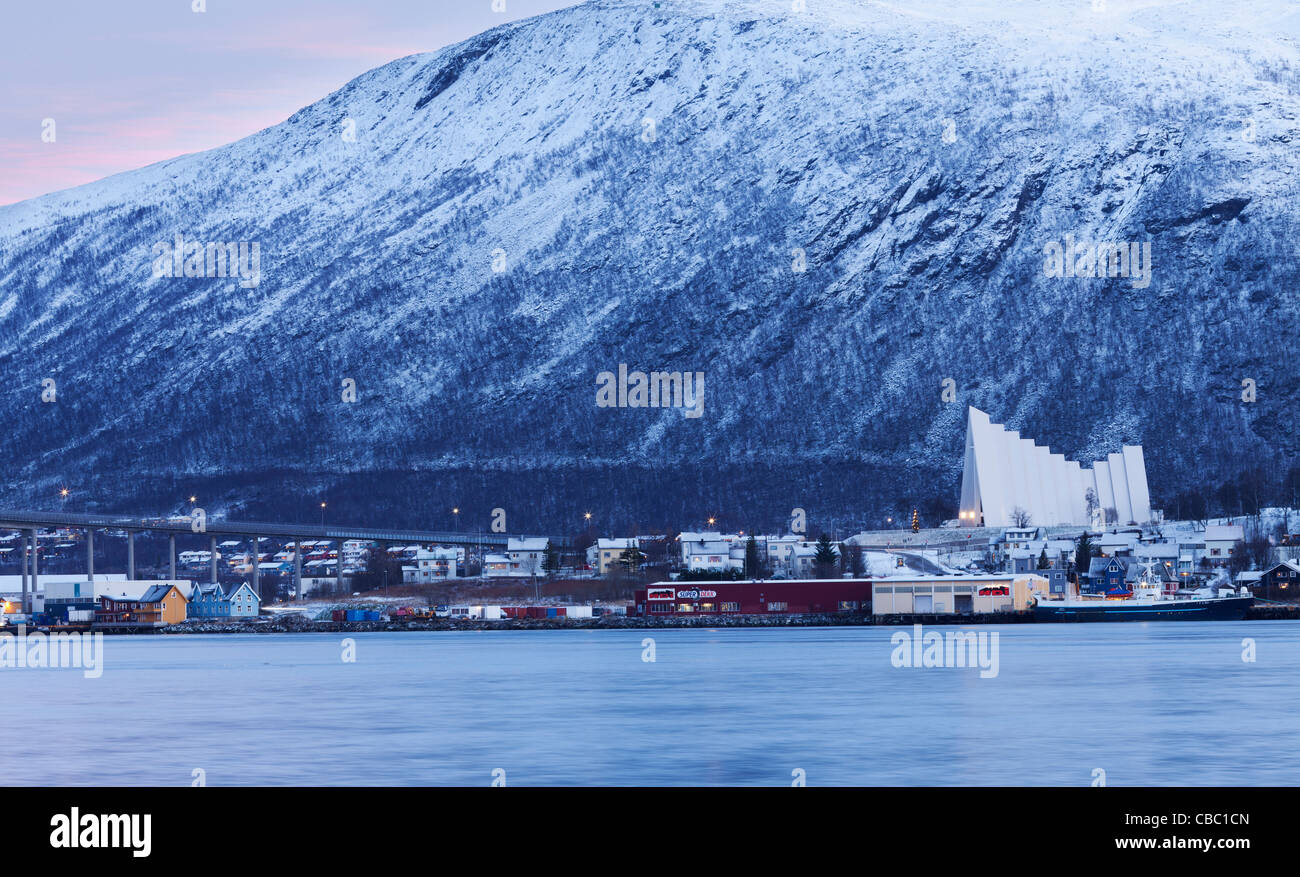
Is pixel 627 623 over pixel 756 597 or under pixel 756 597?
under

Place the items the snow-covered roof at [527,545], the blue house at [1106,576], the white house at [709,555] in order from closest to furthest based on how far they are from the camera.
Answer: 1. the blue house at [1106,576]
2. the white house at [709,555]
3. the snow-covered roof at [527,545]

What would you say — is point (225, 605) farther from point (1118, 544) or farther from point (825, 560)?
point (1118, 544)

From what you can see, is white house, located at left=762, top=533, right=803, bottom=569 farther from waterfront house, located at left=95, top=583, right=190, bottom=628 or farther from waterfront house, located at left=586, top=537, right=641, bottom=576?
waterfront house, located at left=95, top=583, right=190, bottom=628

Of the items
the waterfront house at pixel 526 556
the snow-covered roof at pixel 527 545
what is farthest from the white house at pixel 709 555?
the snow-covered roof at pixel 527 545

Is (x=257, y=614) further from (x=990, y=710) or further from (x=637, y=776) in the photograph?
(x=637, y=776)

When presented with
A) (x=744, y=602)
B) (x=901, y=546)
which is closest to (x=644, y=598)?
(x=744, y=602)

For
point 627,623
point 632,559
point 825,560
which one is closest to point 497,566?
point 632,559

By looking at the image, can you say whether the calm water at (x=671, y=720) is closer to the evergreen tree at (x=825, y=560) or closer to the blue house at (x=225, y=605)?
the blue house at (x=225, y=605)
